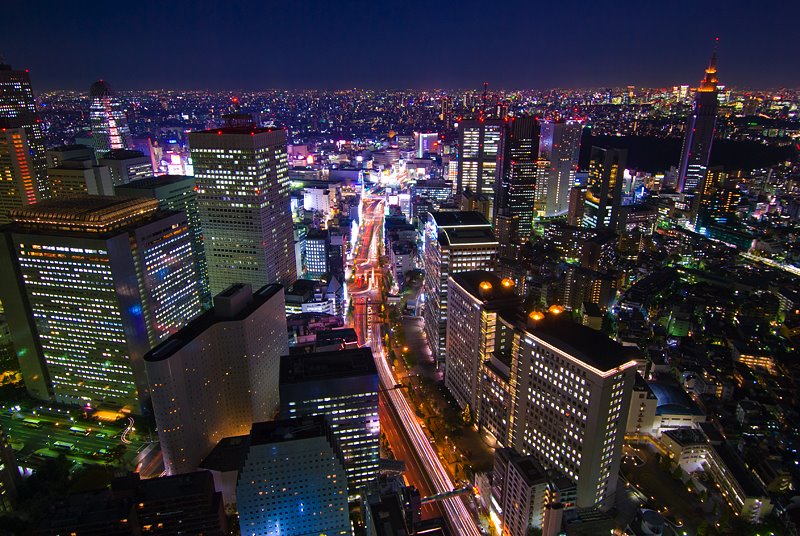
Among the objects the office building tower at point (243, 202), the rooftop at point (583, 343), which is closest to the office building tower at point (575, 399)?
the rooftop at point (583, 343)

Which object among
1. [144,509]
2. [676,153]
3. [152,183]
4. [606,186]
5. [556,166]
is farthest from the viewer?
[676,153]

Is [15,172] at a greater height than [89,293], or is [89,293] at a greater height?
[15,172]

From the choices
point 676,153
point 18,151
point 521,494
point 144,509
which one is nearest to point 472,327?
point 521,494

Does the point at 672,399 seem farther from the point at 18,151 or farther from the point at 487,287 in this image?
the point at 18,151

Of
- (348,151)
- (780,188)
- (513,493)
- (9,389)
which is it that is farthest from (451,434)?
(348,151)

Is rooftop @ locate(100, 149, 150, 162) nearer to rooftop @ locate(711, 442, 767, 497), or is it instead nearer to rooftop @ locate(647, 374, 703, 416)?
rooftop @ locate(647, 374, 703, 416)

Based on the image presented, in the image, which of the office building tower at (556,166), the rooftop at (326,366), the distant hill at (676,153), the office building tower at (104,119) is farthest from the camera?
the distant hill at (676,153)

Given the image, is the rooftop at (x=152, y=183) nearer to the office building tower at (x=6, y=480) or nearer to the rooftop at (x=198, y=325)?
the rooftop at (x=198, y=325)
